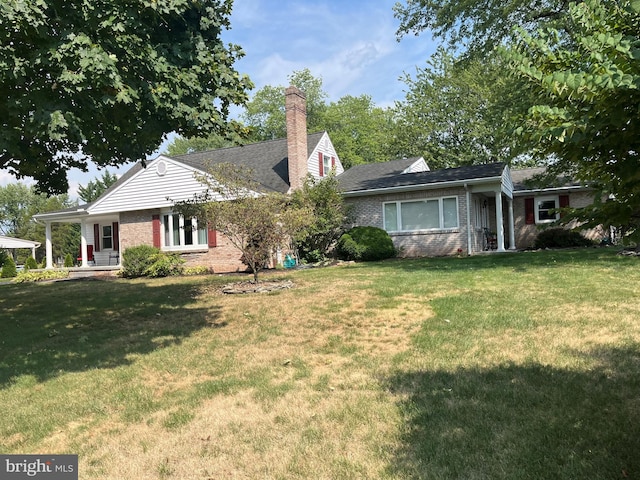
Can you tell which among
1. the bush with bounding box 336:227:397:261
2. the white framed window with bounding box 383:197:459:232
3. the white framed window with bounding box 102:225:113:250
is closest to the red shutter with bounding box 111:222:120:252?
the white framed window with bounding box 102:225:113:250

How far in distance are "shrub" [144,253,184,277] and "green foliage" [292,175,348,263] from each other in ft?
14.8

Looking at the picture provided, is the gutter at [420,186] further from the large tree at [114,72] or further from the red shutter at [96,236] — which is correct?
the red shutter at [96,236]

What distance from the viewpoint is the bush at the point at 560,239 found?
65.2ft

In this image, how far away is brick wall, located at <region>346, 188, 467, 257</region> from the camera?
18.1 metres

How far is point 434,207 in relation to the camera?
18766 mm

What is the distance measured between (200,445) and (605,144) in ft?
11.7

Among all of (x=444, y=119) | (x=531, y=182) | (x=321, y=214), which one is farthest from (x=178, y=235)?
(x=444, y=119)

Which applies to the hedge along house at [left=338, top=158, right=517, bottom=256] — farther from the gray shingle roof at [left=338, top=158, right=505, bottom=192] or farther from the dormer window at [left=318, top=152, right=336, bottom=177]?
the dormer window at [left=318, top=152, right=336, bottom=177]

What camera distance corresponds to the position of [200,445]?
3811 millimetres

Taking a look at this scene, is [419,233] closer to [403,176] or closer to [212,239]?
[403,176]

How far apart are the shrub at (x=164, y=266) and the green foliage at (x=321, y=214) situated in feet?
14.8

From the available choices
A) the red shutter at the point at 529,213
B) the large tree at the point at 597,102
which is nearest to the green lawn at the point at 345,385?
the large tree at the point at 597,102

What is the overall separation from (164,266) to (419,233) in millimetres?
9914

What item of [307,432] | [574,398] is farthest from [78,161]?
[574,398]
